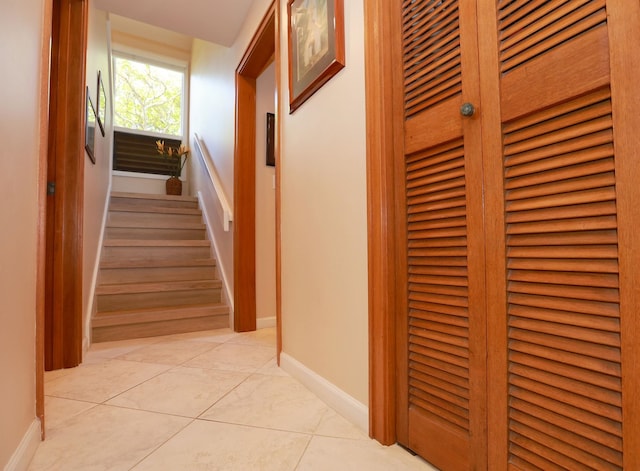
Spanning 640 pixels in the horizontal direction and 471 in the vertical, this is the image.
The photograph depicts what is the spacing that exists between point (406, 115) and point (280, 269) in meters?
1.07

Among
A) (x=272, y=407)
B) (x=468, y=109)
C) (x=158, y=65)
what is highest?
(x=158, y=65)

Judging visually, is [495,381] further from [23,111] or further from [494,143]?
[23,111]

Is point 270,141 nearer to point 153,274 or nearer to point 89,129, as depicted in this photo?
point 89,129

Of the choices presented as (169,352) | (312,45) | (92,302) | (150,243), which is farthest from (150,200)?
(312,45)

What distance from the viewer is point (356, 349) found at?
126cm

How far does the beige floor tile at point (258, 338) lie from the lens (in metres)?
2.33

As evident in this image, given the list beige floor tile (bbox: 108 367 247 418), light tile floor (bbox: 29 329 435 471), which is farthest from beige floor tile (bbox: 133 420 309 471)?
beige floor tile (bbox: 108 367 247 418)

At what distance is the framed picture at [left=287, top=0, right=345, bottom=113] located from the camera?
4.40 feet

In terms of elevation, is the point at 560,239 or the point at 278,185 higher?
the point at 278,185

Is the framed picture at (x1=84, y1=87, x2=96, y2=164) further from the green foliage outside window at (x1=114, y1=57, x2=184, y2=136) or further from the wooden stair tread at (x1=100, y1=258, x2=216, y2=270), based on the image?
the green foliage outside window at (x1=114, y1=57, x2=184, y2=136)

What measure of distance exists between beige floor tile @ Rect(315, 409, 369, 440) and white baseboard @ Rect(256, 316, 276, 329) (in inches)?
58.8

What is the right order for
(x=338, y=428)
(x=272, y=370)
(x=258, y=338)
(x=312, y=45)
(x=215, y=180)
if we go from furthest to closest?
(x=215, y=180) < (x=258, y=338) < (x=272, y=370) < (x=312, y=45) < (x=338, y=428)

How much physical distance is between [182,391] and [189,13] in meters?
2.55

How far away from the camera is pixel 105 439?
1.16m
